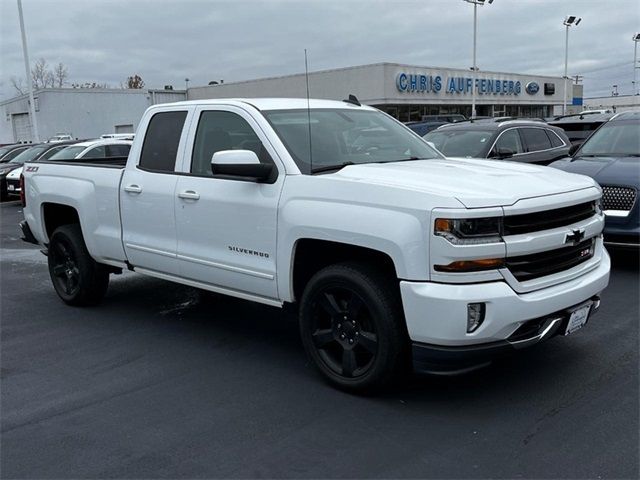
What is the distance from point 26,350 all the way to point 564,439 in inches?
173

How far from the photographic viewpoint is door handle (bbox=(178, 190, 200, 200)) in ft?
17.0

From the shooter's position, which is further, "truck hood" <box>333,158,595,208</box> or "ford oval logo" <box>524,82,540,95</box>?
"ford oval logo" <box>524,82,540,95</box>

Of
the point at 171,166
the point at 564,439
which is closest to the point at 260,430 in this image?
the point at 564,439

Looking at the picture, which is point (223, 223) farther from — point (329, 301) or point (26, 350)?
point (26, 350)

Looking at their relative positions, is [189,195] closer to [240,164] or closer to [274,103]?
[240,164]

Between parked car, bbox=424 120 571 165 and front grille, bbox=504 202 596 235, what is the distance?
18.6ft

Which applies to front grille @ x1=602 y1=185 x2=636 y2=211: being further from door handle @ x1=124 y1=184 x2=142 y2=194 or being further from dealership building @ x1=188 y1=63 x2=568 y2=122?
dealership building @ x1=188 y1=63 x2=568 y2=122

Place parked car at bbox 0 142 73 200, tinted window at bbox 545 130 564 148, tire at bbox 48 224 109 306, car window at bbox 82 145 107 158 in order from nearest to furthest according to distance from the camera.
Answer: tire at bbox 48 224 109 306, tinted window at bbox 545 130 564 148, car window at bbox 82 145 107 158, parked car at bbox 0 142 73 200

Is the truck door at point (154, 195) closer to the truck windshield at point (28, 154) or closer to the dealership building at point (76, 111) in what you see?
the truck windshield at point (28, 154)

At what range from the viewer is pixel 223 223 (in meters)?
5.01

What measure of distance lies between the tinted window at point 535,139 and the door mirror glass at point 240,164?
7.57 m

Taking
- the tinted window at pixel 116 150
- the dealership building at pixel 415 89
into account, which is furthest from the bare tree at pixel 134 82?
the tinted window at pixel 116 150

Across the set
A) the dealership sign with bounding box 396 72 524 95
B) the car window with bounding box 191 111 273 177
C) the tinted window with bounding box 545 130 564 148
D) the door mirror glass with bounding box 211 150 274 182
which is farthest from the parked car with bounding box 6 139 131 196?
the dealership sign with bounding box 396 72 524 95

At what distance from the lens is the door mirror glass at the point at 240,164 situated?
4.50 metres
